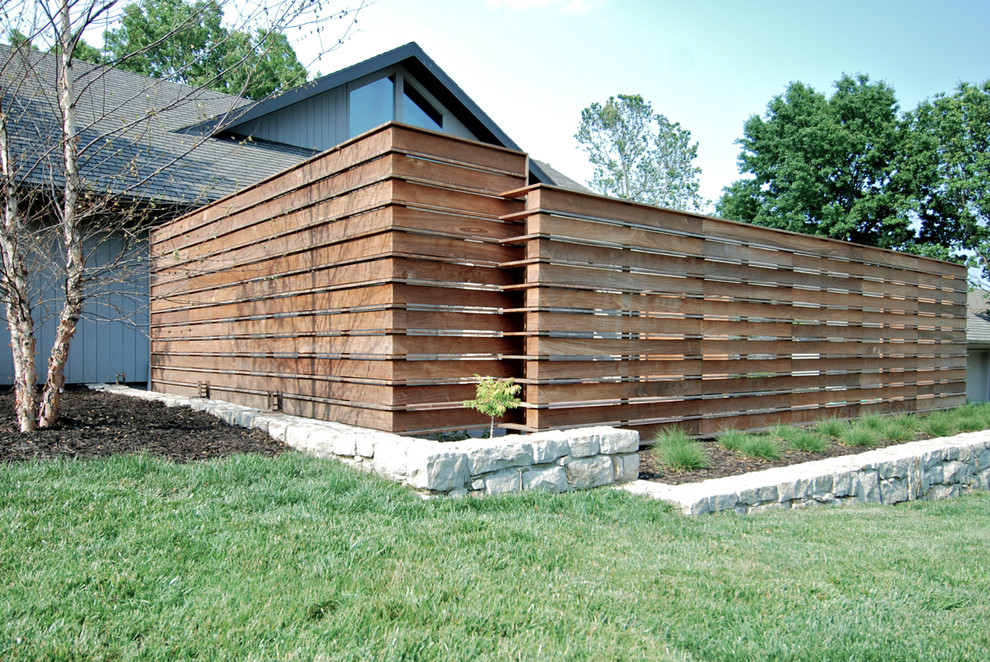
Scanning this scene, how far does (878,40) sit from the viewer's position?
51.2ft

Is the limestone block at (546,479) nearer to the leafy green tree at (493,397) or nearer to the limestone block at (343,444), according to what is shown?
the leafy green tree at (493,397)

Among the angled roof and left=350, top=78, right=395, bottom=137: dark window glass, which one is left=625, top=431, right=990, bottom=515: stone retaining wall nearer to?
the angled roof

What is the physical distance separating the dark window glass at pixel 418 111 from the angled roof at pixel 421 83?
0.90 ft

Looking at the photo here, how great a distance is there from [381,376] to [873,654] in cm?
370

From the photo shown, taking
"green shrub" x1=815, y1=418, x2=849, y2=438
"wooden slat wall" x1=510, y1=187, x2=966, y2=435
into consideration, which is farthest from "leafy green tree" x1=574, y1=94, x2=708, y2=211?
"green shrub" x1=815, y1=418, x2=849, y2=438

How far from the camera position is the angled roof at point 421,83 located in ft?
40.3

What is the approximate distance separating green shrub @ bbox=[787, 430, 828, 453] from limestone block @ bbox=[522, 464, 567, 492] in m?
3.28

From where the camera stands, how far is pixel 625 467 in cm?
537

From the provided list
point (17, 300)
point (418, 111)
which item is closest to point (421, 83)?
point (418, 111)

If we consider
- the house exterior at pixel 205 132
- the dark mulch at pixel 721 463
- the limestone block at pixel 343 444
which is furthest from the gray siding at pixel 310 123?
the dark mulch at pixel 721 463

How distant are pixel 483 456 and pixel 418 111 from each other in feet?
37.3

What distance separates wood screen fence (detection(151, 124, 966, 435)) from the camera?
213 inches

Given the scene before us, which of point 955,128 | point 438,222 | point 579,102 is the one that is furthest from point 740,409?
point 579,102

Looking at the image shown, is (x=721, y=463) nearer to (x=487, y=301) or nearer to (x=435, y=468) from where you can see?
(x=487, y=301)
